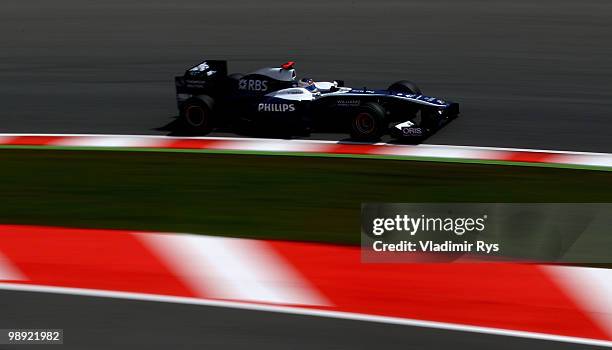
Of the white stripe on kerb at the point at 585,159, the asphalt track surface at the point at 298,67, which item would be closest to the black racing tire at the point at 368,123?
the asphalt track surface at the point at 298,67

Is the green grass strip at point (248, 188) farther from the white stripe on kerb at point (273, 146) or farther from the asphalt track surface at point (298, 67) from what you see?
the asphalt track surface at point (298, 67)

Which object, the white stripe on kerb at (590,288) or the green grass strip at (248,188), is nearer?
the white stripe on kerb at (590,288)

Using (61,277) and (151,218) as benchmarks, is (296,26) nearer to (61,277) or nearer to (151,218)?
(151,218)

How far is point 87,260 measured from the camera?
24.1 feet

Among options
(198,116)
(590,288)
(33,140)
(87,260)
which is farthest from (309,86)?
(590,288)

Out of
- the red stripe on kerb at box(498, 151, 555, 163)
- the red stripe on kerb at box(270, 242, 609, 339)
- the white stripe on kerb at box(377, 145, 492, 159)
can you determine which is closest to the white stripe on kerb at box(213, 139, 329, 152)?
the white stripe on kerb at box(377, 145, 492, 159)

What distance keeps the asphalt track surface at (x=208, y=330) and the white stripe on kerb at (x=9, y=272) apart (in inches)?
20.6

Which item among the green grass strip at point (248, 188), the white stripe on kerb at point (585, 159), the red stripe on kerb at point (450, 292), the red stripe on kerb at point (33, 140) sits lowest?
the red stripe on kerb at point (33, 140)

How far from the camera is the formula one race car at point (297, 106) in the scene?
39.0ft

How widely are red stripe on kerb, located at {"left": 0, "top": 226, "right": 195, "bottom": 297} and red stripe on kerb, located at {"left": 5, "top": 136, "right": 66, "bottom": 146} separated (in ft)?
14.0

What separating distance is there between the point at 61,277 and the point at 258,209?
2259 millimetres

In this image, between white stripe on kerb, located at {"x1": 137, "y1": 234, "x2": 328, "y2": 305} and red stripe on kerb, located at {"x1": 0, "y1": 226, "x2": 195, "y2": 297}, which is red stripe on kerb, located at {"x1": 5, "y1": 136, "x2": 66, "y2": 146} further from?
white stripe on kerb, located at {"x1": 137, "y1": 234, "x2": 328, "y2": 305}

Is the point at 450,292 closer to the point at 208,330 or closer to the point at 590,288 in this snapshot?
the point at 590,288

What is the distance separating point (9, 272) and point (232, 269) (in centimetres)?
157
